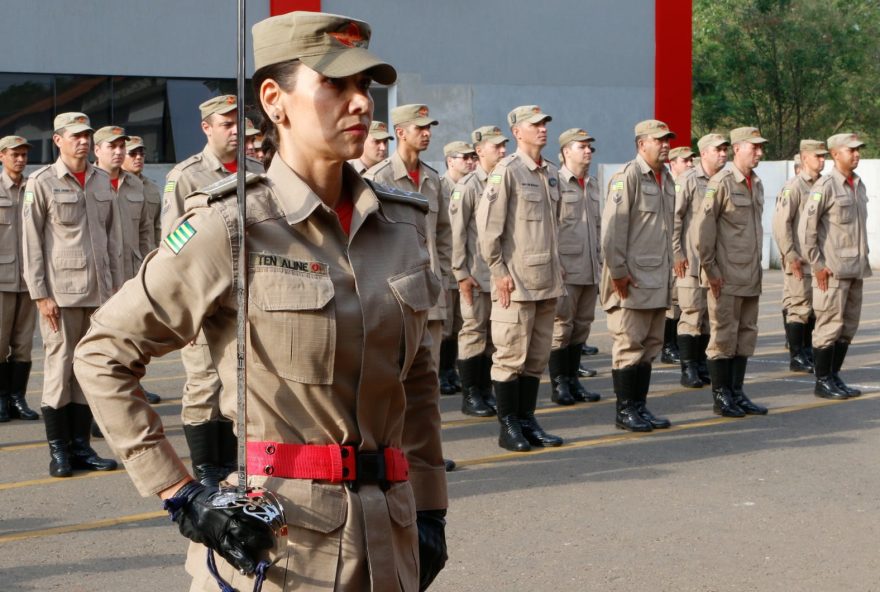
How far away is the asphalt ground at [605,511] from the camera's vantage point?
5.81 meters

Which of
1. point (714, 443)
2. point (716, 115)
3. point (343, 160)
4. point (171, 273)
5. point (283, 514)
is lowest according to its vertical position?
point (714, 443)

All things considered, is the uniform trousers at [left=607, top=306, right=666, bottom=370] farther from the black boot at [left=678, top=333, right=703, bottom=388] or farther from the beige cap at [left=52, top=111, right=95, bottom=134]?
the beige cap at [left=52, top=111, right=95, bottom=134]

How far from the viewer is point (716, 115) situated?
128 feet

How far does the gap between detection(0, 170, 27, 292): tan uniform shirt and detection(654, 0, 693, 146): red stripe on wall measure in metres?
16.7

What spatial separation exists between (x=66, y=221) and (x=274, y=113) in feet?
19.5

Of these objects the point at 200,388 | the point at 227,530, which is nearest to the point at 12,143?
the point at 200,388

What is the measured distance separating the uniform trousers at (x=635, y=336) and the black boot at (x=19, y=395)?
14.2 ft

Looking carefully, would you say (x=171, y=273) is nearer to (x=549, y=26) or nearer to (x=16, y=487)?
(x=16, y=487)

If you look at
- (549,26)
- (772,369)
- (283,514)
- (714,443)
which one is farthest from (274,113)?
(549,26)

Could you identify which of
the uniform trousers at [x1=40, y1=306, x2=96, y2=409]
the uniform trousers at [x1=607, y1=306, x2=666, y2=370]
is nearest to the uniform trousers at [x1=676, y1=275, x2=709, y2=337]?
the uniform trousers at [x1=607, y1=306, x2=666, y2=370]

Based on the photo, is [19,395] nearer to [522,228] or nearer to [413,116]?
[413,116]

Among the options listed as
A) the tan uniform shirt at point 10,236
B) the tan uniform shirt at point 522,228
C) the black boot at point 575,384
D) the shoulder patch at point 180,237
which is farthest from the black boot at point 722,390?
the shoulder patch at point 180,237

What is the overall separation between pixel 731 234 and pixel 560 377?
178cm

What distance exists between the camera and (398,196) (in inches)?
119
